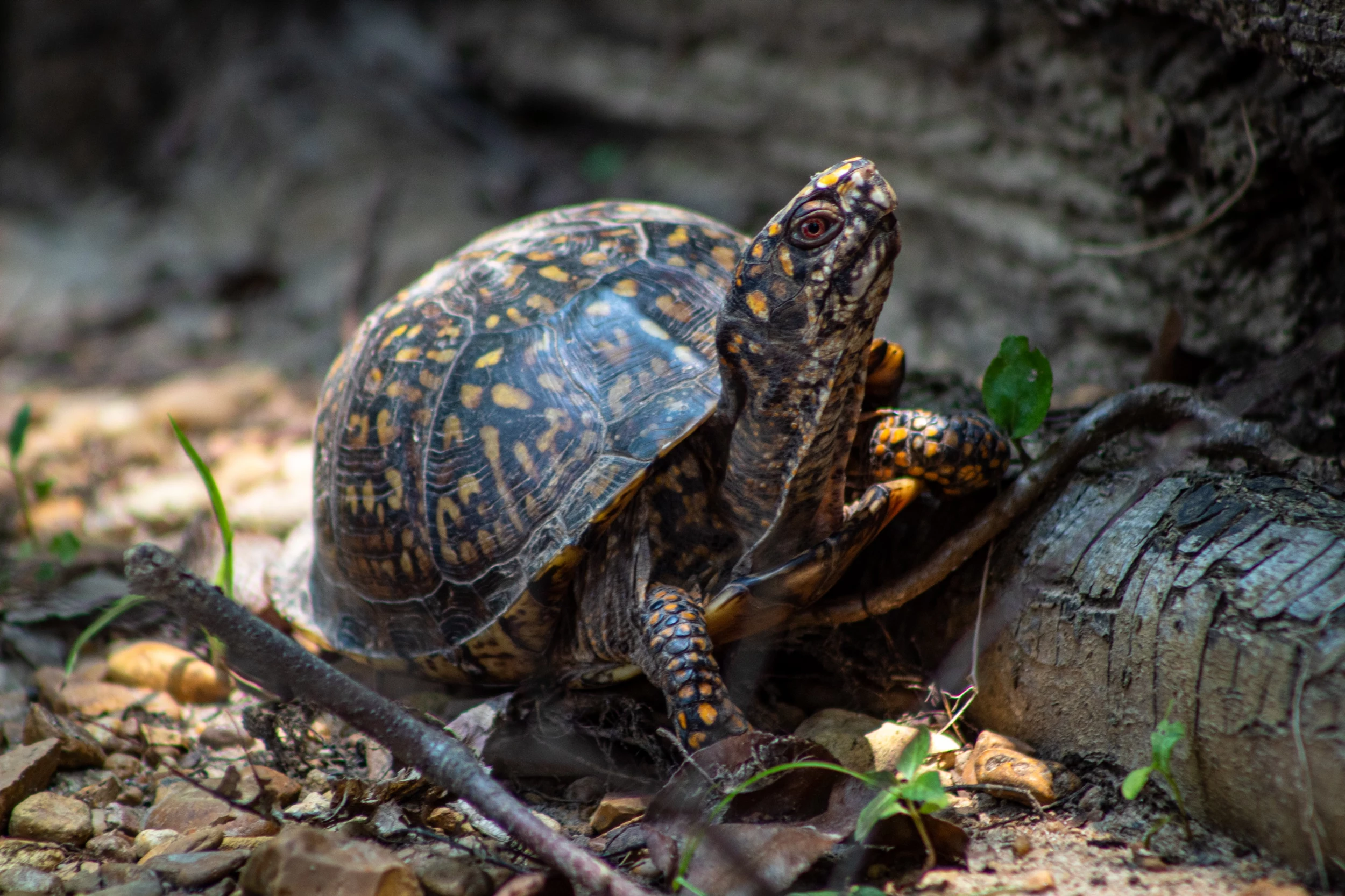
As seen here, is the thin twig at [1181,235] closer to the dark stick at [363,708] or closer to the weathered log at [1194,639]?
the weathered log at [1194,639]

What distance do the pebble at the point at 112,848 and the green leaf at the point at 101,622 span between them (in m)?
0.58

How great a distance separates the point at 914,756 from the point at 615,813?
65 centimetres

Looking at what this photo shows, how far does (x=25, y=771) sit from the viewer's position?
6.95 ft

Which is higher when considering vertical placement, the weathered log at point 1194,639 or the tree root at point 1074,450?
the tree root at point 1074,450

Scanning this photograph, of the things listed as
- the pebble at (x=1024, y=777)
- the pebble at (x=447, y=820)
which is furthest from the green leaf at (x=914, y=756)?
the pebble at (x=447, y=820)

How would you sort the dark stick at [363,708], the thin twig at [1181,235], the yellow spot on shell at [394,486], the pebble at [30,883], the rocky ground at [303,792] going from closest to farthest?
the dark stick at [363,708], the rocky ground at [303,792], the pebble at [30,883], the yellow spot on shell at [394,486], the thin twig at [1181,235]

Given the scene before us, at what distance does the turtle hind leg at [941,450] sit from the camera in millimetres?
2098

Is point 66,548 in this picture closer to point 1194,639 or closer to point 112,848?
point 112,848

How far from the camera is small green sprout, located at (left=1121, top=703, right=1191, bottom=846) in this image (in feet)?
5.33

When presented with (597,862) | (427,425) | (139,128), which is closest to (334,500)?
(427,425)

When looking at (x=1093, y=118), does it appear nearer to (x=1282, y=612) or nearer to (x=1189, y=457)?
(x=1189, y=457)

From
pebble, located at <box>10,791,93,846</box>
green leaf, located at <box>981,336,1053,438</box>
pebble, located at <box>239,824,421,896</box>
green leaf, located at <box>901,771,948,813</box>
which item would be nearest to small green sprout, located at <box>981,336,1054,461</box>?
green leaf, located at <box>981,336,1053,438</box>

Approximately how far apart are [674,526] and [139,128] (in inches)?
296

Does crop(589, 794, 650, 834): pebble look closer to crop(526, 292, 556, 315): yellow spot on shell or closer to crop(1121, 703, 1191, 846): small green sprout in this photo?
crop(1121, 703, 1191, 846): small green sprout
